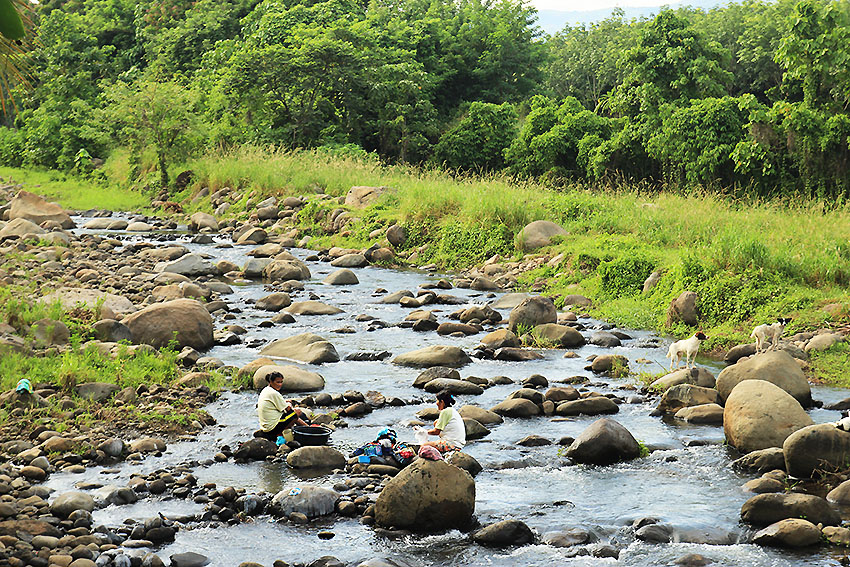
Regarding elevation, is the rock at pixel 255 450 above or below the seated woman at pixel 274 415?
below

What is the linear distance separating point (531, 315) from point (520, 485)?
20.2 feet

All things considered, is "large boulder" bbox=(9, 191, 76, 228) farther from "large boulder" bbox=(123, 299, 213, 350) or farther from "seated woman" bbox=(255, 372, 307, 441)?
"seated woman" bbox=(255, 372, 307, 441)

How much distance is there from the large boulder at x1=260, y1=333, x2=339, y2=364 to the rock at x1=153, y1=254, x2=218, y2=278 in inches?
257

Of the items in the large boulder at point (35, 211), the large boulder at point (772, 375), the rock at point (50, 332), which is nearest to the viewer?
the large boulder at point (772, 375)

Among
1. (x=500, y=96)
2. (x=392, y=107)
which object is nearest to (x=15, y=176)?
(x=392, y=107)

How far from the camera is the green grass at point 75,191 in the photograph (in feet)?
107

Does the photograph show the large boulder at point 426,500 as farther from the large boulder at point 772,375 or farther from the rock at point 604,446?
the large boulder at point 772,375

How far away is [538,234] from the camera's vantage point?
1944 centimetres

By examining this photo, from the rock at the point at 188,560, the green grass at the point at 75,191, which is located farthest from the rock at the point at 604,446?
the green grass at the point at 75,191

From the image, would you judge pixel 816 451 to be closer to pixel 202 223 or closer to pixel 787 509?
pixel 787 509

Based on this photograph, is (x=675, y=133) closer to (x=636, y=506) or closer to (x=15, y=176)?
(x=636, y=506)

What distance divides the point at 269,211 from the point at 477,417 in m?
17.7

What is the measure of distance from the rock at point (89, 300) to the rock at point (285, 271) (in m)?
4.55

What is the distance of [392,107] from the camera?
35.1 metres
